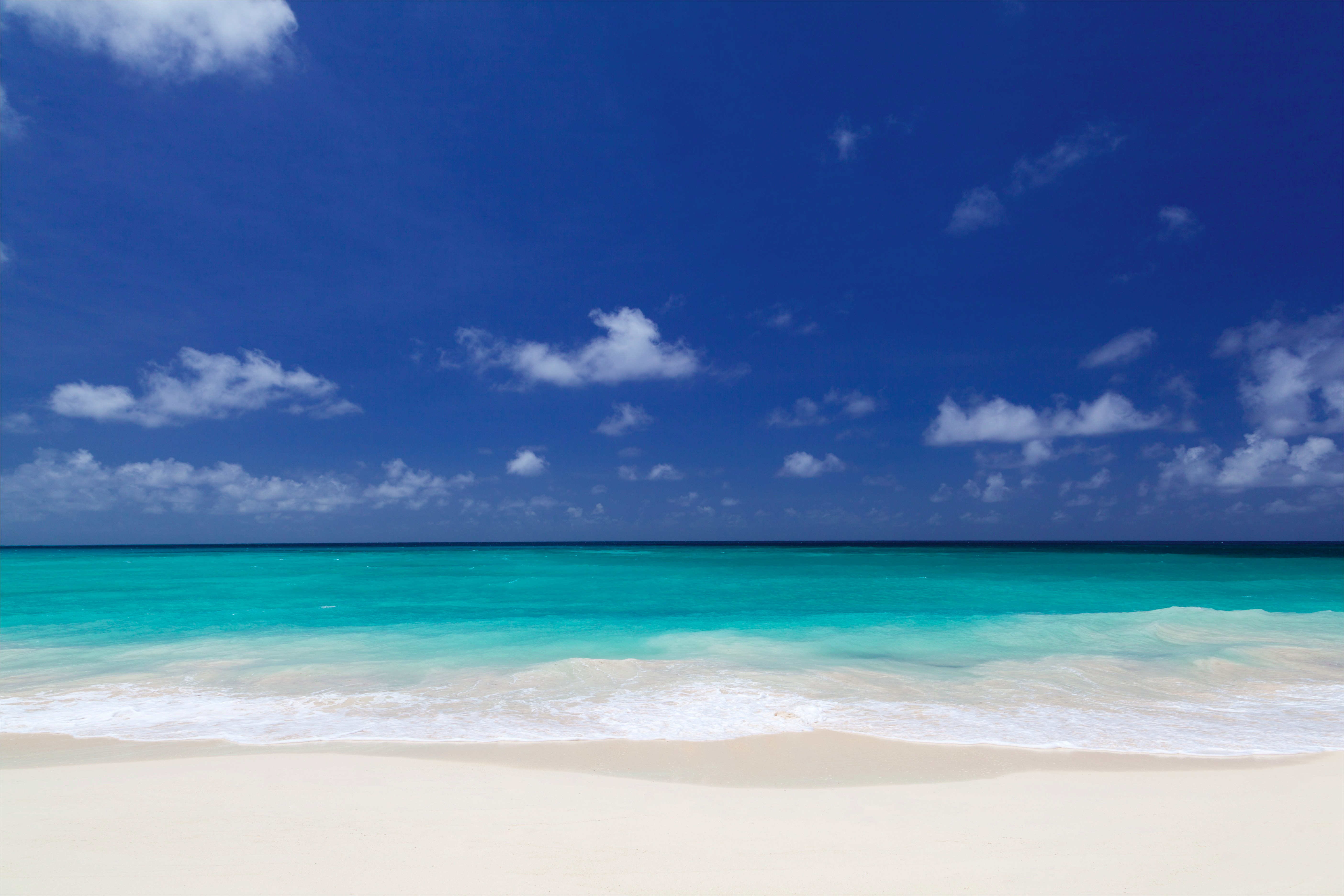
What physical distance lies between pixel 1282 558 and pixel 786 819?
85.4 metres

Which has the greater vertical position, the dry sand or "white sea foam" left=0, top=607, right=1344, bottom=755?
the dry sand

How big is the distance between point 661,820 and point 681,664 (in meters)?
6.23

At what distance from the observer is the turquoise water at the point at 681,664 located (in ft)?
24.0

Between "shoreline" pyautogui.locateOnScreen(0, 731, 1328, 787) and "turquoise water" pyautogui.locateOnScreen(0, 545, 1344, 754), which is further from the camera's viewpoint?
"turquoise water" pyautogui.locateOnScreen(0, 545, 1344, 754)

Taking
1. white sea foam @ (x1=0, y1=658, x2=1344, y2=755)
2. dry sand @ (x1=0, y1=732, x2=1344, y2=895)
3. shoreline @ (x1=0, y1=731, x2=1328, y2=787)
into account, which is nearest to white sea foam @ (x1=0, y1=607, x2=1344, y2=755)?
white sea foam @ (x1=0, y1=658, x2=1344, y2=755)

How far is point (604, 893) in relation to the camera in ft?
12.6

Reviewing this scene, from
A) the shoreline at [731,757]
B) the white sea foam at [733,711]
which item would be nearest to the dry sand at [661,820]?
the shoreline at [731,757]

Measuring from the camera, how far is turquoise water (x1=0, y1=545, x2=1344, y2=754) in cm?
731

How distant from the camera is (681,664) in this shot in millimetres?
10953

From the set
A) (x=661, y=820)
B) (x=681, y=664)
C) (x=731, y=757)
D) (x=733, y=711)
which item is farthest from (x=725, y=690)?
(x=661, y=820)

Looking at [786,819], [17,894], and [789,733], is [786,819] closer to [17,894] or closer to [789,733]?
[789,733]

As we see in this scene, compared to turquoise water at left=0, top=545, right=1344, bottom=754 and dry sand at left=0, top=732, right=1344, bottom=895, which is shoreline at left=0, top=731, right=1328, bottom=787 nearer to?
dry sand at left=0, top=732, right=1344, bottom=895

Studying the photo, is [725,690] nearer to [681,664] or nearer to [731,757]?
[681,664]

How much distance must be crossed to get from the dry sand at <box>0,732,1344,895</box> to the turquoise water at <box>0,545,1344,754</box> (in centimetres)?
77
